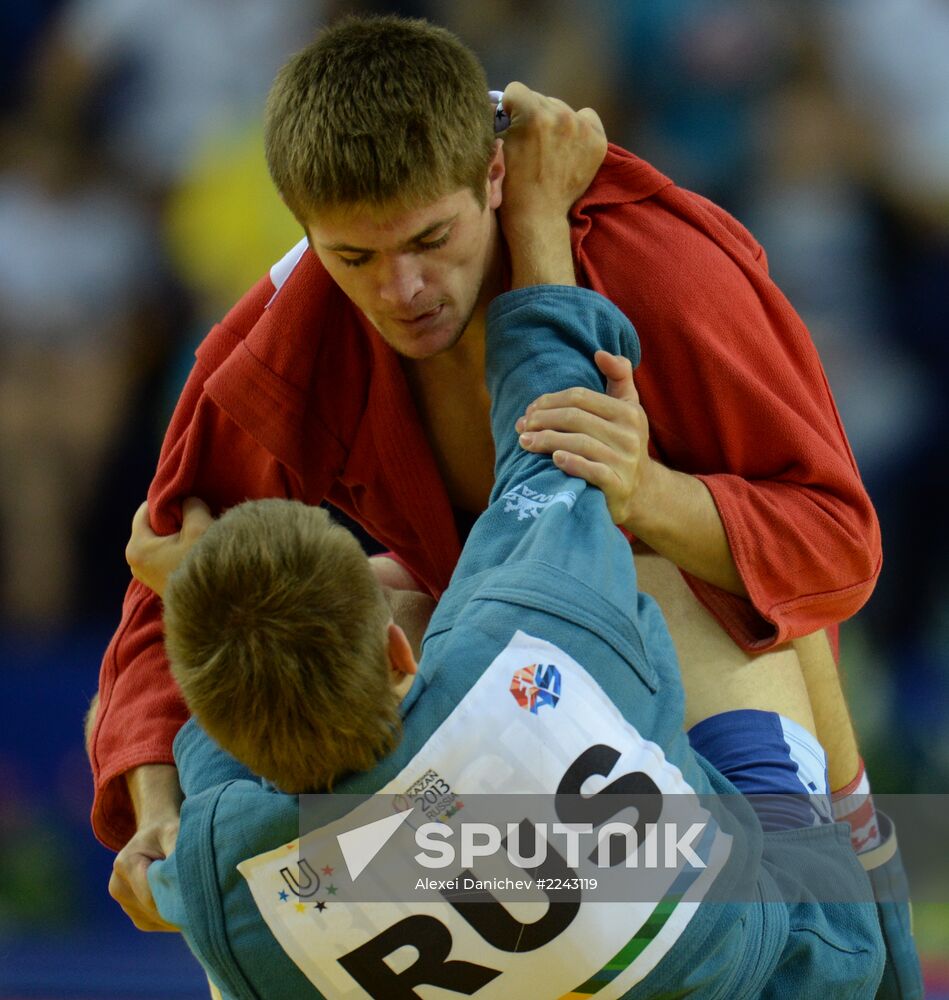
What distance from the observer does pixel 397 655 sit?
1479mm

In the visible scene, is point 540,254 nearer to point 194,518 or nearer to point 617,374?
point 617,374

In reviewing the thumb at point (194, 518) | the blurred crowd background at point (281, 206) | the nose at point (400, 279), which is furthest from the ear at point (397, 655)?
the blurred crowd background at point (281, 206)

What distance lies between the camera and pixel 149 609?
2.18 m

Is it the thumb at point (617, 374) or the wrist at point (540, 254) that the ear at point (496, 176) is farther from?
the thumb at point (617, 374)

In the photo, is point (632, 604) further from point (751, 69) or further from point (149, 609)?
point (751, 69)

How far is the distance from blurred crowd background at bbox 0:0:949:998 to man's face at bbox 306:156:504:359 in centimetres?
207

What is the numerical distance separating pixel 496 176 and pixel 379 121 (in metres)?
0.24

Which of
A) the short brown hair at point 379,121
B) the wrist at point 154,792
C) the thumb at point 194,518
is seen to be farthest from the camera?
the thumb at point 194,518

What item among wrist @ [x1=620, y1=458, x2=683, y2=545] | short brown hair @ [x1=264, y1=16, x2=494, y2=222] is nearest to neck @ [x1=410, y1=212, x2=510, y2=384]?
short brown hair @ [x1=264, y1=16, x2=494, y2=222]

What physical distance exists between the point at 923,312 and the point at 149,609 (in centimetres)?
255

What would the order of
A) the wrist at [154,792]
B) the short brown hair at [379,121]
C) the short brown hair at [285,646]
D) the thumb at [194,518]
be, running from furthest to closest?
the thumb at [194,518], the wrist at [154,792], the short brown hair at [379,121], the short brown hair at [285,646]

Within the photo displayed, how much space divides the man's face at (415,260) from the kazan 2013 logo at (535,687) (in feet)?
1.95

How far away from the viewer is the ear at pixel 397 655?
1.47 m

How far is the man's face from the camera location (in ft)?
5.88
